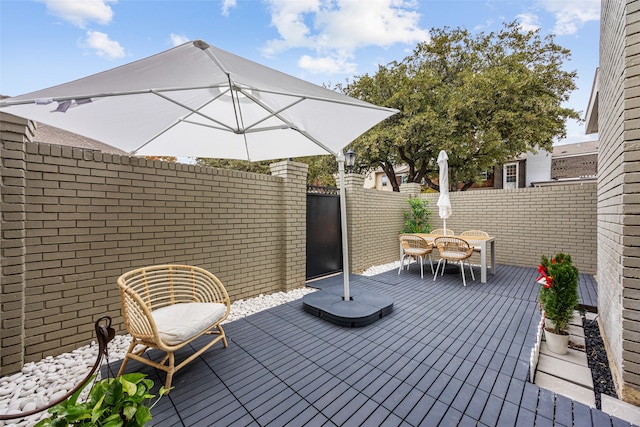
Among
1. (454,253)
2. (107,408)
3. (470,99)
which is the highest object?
(470,99)

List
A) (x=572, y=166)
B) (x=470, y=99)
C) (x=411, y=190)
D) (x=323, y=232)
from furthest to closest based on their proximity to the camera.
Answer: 1. (x=572, y=166)
2. (x=470, y=99)
3. (x=411, y=190)
4. (x=323, y=232)

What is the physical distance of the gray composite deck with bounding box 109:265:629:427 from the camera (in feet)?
5.57

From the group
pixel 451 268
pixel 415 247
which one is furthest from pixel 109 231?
pixel 451 268

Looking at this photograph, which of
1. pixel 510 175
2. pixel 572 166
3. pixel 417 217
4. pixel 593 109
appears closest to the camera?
pixel 593 109

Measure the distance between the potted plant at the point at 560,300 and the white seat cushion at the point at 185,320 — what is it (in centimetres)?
321

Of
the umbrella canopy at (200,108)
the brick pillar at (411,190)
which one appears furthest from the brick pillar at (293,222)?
the brick pillar at (411,190)

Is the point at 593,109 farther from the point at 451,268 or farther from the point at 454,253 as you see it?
the point at 451,268

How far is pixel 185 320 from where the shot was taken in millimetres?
2193

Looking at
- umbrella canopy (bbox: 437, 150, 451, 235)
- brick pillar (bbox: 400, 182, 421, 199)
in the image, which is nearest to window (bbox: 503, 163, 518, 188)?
brick pillar (bbox: 400, 182, 421, 199)

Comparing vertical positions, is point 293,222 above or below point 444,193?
below

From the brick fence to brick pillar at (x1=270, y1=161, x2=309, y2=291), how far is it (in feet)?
0.06

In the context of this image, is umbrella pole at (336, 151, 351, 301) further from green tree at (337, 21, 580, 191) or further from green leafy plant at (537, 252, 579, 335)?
green tree at (337, 21, 580, 191)

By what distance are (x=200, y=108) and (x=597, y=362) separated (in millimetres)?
4589

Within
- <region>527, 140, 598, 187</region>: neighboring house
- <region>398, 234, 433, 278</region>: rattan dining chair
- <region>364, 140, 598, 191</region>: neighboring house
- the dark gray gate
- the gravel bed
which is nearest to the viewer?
the gravel bed
